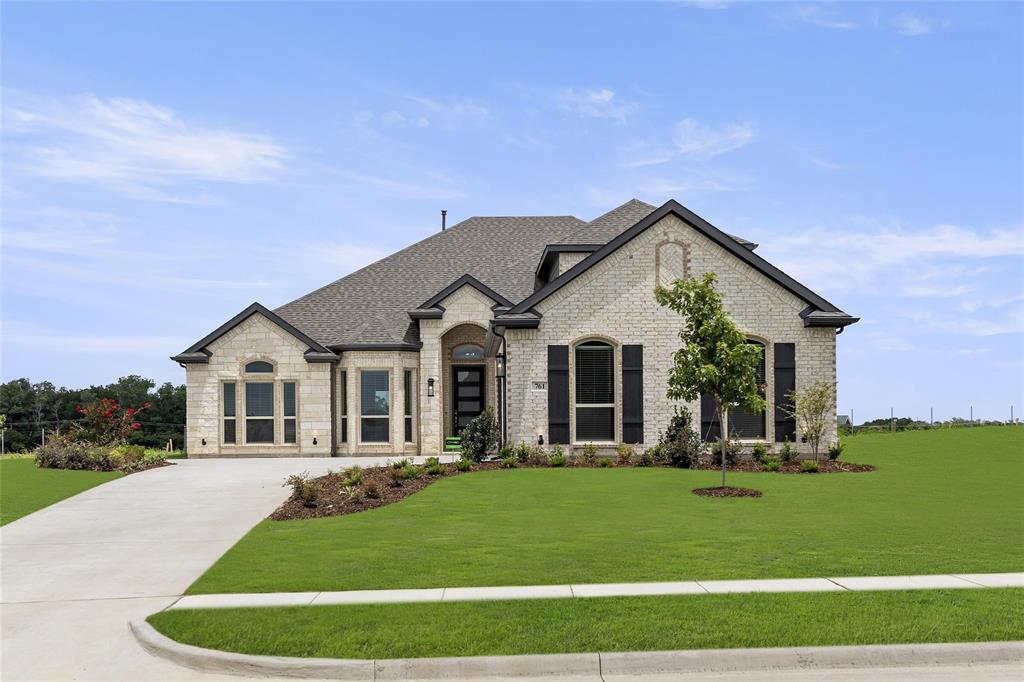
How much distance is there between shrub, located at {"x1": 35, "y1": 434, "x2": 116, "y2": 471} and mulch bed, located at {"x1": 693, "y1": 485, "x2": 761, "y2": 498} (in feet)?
61.1

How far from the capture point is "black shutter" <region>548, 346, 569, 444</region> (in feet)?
85.7

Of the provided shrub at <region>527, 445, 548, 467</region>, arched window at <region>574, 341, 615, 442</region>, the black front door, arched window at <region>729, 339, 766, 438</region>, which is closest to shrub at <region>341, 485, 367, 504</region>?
shrub at <region>527, 445, 548, 467</region>

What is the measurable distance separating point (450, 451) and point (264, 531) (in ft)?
57.4

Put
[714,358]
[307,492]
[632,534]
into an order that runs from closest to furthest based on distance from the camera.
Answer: [632,534] < [307,492] < [714,358]

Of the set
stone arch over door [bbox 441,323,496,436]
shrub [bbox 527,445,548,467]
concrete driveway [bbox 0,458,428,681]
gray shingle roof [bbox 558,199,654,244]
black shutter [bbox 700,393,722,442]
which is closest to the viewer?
concrete driveway [bbox 0,458,428,681]

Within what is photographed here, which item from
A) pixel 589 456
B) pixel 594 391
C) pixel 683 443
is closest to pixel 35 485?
pixel 589 456

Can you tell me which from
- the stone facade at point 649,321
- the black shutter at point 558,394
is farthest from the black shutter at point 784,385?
the black shutter at point 558,394

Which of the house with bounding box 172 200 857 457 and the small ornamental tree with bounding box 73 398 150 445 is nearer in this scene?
the house with bounding box 172 200 857 457

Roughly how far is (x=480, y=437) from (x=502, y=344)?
4407 millimetres

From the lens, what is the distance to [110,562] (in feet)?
42.4

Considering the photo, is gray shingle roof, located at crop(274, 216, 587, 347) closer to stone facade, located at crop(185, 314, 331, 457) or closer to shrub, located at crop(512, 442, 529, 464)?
stone facade, located at crop(185, 314, 331, 457)

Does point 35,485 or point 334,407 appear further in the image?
point 334,407

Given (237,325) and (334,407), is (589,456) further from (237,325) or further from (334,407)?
(237,325)

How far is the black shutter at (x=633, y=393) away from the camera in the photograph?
2609 centimetres
